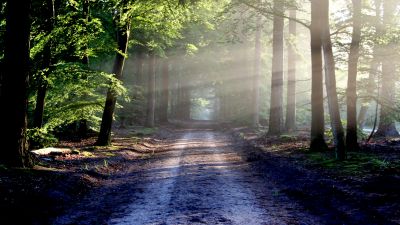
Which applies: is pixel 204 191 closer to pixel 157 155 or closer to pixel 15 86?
pixel 15 86

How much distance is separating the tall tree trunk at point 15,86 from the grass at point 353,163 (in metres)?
8.76

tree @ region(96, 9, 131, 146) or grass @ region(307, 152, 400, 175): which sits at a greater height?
tree @ region(96, 9, 131, 146)

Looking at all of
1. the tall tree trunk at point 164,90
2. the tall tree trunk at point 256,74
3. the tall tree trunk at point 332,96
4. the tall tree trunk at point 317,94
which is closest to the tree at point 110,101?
the tall tree trunk at point 317,94

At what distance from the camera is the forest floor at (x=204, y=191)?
6703 mm

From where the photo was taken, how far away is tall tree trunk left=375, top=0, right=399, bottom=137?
17.4 m

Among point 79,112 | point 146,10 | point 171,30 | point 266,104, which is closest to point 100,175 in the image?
point 79,112

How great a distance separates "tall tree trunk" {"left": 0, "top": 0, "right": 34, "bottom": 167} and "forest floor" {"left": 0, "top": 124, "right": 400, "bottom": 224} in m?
0.75

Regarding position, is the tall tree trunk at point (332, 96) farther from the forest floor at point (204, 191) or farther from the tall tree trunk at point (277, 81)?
the tall tree trunk at point (277, 81)

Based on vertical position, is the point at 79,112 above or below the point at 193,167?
above

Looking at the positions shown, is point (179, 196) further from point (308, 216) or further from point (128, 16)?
point (128, 16)

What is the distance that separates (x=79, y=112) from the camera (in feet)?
52.9

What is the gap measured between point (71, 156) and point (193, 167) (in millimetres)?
4575

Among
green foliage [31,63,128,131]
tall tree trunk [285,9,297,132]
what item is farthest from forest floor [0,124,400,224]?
tall tree trunk [285,9,297,132]

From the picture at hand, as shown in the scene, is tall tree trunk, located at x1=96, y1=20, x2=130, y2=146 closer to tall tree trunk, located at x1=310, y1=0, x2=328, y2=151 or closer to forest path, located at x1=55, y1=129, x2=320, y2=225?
forest path, located at x1=55, y1=129, x2=320, y2=225
